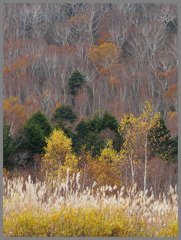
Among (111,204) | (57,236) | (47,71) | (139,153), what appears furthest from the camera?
(47,71)

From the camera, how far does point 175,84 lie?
36.8 meters

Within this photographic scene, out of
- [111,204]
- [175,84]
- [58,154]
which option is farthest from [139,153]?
[175,84]

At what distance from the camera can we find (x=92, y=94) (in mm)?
37281

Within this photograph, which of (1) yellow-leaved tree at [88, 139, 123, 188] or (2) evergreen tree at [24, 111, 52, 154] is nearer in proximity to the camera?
(1) yellow-leaved tree at [88, 139, 123, 188]

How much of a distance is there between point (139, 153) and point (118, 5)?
5280cm

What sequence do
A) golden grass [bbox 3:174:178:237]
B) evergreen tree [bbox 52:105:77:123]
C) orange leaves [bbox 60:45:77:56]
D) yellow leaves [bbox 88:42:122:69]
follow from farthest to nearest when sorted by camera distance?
1. orange leaves [bbox 60:45:77:56]
2. yellow leaves [bbox 88:42:122:69]
3. evergreen tree [bbox 52:105:77:123]
4. golden grass [bbox 3:174:178:237]

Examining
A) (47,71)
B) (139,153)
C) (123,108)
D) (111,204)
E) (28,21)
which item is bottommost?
(111,204)

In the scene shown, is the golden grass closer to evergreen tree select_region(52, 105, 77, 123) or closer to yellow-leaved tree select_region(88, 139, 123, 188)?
yellow-leaved tree select_region(88, 139, 123, 188)

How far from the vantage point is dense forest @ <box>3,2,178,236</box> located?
1316cm

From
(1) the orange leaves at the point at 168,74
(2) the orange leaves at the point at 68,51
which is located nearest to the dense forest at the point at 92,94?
(1) the orange leaves at the point at 168,74

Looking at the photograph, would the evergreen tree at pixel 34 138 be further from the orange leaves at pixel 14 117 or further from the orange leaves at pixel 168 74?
the orange leaves at pixel 168 74

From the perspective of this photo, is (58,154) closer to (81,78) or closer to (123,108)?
(123,108)

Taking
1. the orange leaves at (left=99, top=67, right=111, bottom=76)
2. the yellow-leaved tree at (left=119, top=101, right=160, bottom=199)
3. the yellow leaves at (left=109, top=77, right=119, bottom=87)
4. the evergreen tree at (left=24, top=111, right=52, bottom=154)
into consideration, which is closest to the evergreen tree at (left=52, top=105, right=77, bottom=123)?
the evergreen tree at (left=24, top=111, right=52, bottom=154)

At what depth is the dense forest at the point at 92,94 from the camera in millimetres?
13164
